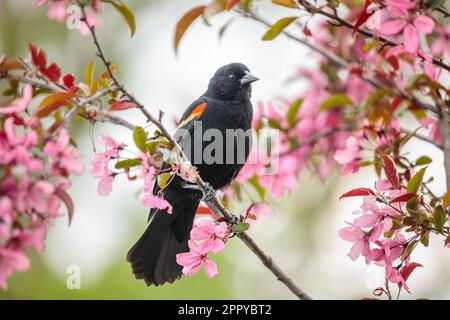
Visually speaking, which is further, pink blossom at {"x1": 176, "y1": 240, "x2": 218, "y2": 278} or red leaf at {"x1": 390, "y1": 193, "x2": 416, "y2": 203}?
pink blossom at {"x1": 176, "y1": 240, "x2": 218, "y2": 278}

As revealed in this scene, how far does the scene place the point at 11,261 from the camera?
1.78 meters

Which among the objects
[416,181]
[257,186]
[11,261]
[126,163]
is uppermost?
[257,186]

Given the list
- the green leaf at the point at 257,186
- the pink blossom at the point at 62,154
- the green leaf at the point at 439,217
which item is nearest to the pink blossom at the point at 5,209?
the pink blossom at the point at 62,154

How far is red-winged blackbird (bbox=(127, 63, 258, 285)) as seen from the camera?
3.42 meters

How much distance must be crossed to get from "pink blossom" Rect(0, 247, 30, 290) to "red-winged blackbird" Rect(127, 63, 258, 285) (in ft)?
5.07

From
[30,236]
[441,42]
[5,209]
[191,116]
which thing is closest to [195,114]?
[191,116]

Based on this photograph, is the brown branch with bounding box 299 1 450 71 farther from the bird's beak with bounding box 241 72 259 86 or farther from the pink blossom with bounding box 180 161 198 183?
the bird's beak with bounding box 241 72 259 86

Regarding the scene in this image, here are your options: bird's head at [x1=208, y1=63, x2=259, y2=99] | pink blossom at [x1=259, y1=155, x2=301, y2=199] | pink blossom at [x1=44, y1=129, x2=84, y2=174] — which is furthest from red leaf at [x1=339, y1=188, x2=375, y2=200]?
bird's head at [x1=208, y1=63, x2=259, y2=99]

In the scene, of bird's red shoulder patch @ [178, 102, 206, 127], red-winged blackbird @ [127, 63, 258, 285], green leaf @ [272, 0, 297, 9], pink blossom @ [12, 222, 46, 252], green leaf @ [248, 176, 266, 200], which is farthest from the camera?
bird's red shoulder patch @ [178, 102, 206, 127]

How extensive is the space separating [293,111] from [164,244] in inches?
39.9

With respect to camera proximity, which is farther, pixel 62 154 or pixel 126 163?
pixel 126 163

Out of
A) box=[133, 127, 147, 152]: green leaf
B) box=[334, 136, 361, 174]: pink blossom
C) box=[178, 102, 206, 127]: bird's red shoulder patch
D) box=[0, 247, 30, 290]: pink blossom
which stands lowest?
box=[0, 247, 30, 290]: pink blossom

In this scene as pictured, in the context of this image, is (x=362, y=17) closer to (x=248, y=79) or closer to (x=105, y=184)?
(x=105, y=184)

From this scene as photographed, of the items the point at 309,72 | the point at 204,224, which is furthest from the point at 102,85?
the point at 309,72
